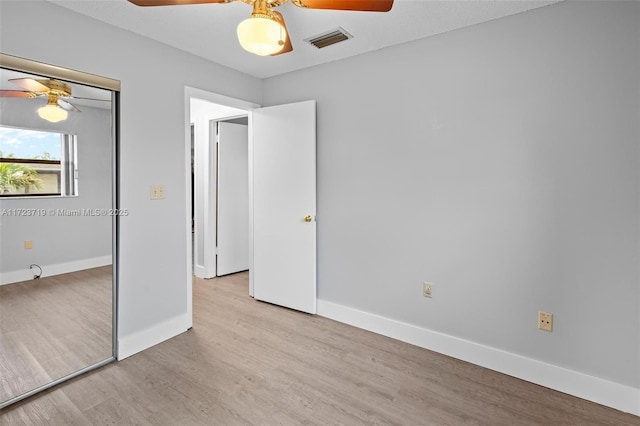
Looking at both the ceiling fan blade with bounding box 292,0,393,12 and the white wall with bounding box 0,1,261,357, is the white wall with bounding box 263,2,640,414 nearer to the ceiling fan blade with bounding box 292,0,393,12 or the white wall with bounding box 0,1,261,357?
the ceiling fan blade with bounding box 292,0,393,12

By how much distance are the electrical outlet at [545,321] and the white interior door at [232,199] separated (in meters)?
3.62

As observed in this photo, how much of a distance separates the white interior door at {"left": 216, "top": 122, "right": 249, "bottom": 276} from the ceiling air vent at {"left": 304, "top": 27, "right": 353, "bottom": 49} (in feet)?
7.21

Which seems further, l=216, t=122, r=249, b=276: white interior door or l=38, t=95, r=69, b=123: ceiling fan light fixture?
l=216, t=122, r=249, b=276: white interior door

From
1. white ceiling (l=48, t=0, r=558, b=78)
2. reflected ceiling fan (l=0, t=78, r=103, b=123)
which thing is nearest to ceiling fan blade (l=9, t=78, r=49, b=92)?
reflected ceiling fan (l=0, t=78, r=103, b=123)

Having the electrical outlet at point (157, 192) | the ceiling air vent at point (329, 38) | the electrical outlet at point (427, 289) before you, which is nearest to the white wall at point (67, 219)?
the electrical outlet at point (157, 192)

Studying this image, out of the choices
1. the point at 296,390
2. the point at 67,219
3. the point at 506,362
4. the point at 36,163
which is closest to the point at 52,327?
the point at 67,219

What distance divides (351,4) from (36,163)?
2146mm

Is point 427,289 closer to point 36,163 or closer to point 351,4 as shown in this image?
point 351,4

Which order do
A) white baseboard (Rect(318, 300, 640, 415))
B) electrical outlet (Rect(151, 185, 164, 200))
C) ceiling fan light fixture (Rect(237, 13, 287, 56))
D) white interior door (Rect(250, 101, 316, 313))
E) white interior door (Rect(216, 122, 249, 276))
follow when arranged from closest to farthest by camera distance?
ceiling fan light fixture (Rect(237, 13, 287, 56)) < white baseboard (Rect(318, 300, 640, 415)) < electrical outlet (Rect(151, 185, 164, 200)) < white interior door (Rect(250, 101, 316, 313)) < white interior door (Rect(216, 122, 249, 276))

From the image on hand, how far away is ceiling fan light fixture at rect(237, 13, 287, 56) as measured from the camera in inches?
55.7

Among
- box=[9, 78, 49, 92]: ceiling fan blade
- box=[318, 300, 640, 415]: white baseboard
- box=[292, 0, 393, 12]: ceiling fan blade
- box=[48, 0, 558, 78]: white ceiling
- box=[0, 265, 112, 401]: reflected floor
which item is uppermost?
box=[48, 0, 558, 78]: white ceiling

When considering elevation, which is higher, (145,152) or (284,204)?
(145,152)

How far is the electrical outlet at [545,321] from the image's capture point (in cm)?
218

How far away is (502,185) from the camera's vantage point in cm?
232
